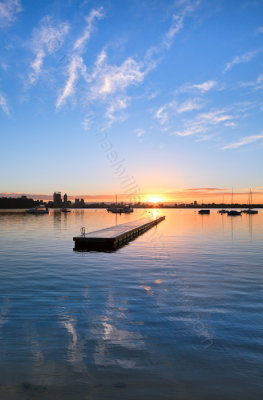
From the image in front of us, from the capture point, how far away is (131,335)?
932 centimetres

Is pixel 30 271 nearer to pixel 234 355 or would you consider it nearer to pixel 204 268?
pixel 204 268

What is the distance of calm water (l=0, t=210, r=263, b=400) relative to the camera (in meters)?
6.70

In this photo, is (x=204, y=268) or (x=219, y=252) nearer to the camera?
(x=204, y=268)

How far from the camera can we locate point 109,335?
30.6ft

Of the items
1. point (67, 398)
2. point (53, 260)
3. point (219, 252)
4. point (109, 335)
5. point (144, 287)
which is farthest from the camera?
point (219, 252)

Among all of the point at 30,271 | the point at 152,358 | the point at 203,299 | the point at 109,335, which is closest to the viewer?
the point at 152,358

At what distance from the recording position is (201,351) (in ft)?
27.3

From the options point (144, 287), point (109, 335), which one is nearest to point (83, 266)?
point (144, 287)

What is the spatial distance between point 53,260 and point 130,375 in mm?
17500

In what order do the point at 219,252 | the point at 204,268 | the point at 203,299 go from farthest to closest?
the point at 219,252 < the point at 204,268 < the point at 203,299

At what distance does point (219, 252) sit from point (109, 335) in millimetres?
20980

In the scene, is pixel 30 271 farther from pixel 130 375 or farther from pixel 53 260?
pixel 130 375

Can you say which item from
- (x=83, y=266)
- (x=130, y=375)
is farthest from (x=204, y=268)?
(x=130, y=375)

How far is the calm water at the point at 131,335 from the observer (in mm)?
6699
